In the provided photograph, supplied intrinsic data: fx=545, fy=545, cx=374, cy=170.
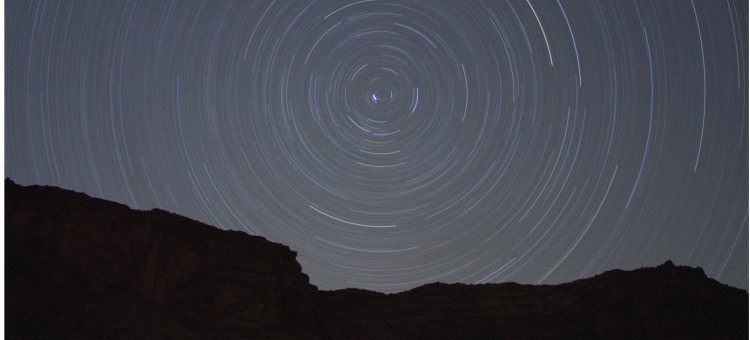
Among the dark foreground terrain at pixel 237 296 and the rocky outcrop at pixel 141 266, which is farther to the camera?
the rocky outcrop at pixel 141 266

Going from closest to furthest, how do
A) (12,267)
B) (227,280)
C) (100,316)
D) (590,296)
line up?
(100,316) < (12,267) < (227,280) < (590,296)

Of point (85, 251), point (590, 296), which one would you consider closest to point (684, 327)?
point (590, 296)

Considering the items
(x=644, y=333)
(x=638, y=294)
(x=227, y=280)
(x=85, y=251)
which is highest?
(x=85, y=251)

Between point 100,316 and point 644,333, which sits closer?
point 100,316

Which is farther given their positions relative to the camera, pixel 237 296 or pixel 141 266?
pixel 237 296

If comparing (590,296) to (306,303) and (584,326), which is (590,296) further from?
(306,303)

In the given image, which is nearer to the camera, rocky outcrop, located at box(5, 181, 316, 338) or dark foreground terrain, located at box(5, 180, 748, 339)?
dark foreground terrain, located at box(5, 180, 748, 339)

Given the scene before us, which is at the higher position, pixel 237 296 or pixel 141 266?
pixel 141 266

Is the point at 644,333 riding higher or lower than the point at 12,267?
lower
